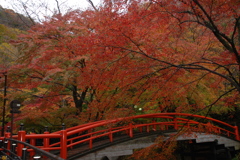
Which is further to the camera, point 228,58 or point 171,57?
point 171,57

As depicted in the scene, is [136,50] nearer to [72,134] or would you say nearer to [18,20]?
[72,134]

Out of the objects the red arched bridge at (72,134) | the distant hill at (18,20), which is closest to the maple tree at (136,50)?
the red arched bridge at (72,134)

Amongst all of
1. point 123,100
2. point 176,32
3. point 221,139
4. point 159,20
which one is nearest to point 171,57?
point 176,32

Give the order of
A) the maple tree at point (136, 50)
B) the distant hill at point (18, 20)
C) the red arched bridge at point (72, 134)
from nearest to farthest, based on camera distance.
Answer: the maple tree at point (136, 50) < the red arched bridge at point (72, 134) < the distant hill at point (18, 20)

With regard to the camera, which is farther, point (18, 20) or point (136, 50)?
point (18, 20)

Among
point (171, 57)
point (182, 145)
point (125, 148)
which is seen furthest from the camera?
point (182, 145)

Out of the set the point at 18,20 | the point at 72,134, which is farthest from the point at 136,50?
the point at 18,20

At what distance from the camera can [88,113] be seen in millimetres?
9328

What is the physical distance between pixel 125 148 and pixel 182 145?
7.66 m

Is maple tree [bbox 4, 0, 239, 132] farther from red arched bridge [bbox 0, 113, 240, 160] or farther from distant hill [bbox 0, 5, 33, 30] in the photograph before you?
distant hill [bbox 0, 5, 33, 30]

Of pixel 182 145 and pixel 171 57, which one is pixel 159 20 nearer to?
pixel 171 57

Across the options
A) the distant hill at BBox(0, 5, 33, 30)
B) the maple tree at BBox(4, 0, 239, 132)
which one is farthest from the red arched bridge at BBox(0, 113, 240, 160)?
the distant hill at BBox(0, 5, 33, 30)

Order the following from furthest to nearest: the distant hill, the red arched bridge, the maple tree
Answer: the distant hill < the red arched bridge < the maple tree

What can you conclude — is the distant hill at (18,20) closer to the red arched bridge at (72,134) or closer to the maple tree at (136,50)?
the maple tree at (136,50)
